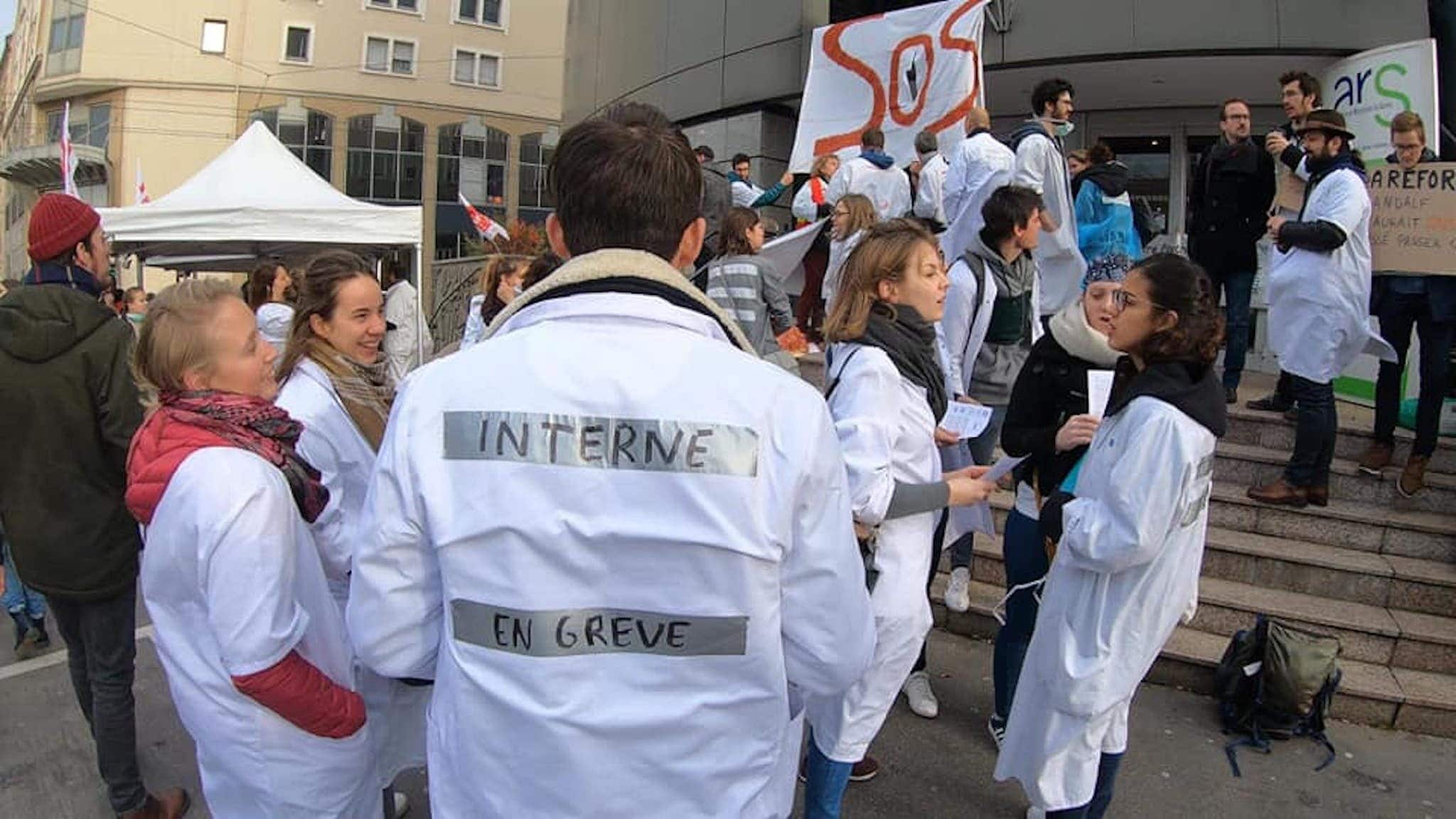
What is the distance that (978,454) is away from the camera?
4.72m

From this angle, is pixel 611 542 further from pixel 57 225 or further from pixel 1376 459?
pixel 1376 459

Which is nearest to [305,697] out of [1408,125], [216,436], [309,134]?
[216,436]

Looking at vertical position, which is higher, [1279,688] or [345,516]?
[345,516]

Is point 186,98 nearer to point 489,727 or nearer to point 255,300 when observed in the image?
point 255,300

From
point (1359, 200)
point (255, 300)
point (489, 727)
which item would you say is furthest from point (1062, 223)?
point (489, 727)

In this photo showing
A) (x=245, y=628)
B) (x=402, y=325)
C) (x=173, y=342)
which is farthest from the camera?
(x=402, y=325)

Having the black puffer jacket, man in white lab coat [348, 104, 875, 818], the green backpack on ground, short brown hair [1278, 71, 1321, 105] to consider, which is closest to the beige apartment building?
short brown hair [1278, 71, 1321, 105]

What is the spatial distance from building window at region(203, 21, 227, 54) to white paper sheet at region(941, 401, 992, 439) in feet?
161

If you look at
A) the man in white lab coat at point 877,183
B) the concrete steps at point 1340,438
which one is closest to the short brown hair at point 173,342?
the concrete steps at point 1340,438

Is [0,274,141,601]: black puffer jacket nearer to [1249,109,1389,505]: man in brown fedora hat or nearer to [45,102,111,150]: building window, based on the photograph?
[1249,109,1389,505]: man in brown fedora hat

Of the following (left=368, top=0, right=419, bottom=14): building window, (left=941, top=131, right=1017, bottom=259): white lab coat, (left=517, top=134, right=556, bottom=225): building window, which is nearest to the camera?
(left=941, top=131, right=1017, bottom=259): white lab coat

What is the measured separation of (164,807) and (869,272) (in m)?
2.94

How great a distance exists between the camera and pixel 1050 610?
2.73 m

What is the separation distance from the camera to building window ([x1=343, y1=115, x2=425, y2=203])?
43.1 metres
